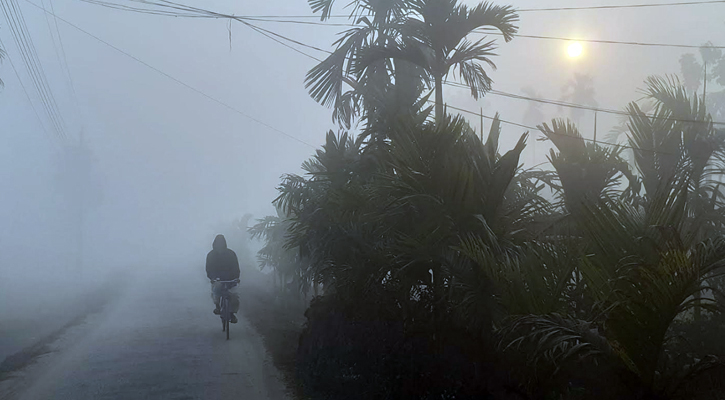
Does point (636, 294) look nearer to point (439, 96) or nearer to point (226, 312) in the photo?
point (439, 96)

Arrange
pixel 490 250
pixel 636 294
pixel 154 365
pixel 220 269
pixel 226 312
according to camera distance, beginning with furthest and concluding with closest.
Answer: pixel 220 269 < pixel 226 312 < pixel 154 365 < pixel 490 250 < pixel 636 294

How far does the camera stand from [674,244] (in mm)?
3793

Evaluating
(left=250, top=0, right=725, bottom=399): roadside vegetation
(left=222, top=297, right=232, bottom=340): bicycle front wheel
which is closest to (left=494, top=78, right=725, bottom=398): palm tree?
(left=250, top=0, right=725, bottom=399): roadside vegetation

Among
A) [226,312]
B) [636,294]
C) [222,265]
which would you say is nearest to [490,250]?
[636,294]

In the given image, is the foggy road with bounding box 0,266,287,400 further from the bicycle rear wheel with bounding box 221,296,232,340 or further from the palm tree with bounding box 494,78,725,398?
the palm tree with bounding box 494,78,725,398

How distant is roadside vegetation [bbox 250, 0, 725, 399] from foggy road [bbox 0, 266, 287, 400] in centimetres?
95

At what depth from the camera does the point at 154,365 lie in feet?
30.2

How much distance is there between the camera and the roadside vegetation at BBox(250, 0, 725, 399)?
4039 millimetres

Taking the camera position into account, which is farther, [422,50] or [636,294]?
[422,50]

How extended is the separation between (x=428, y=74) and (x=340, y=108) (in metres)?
2.11

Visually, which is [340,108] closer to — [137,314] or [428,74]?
[428,74]

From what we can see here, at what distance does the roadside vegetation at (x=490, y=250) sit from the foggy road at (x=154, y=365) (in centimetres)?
95

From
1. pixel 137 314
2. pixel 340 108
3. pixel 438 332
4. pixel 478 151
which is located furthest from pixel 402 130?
pixel 137 314

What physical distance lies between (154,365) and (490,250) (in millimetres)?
5857
